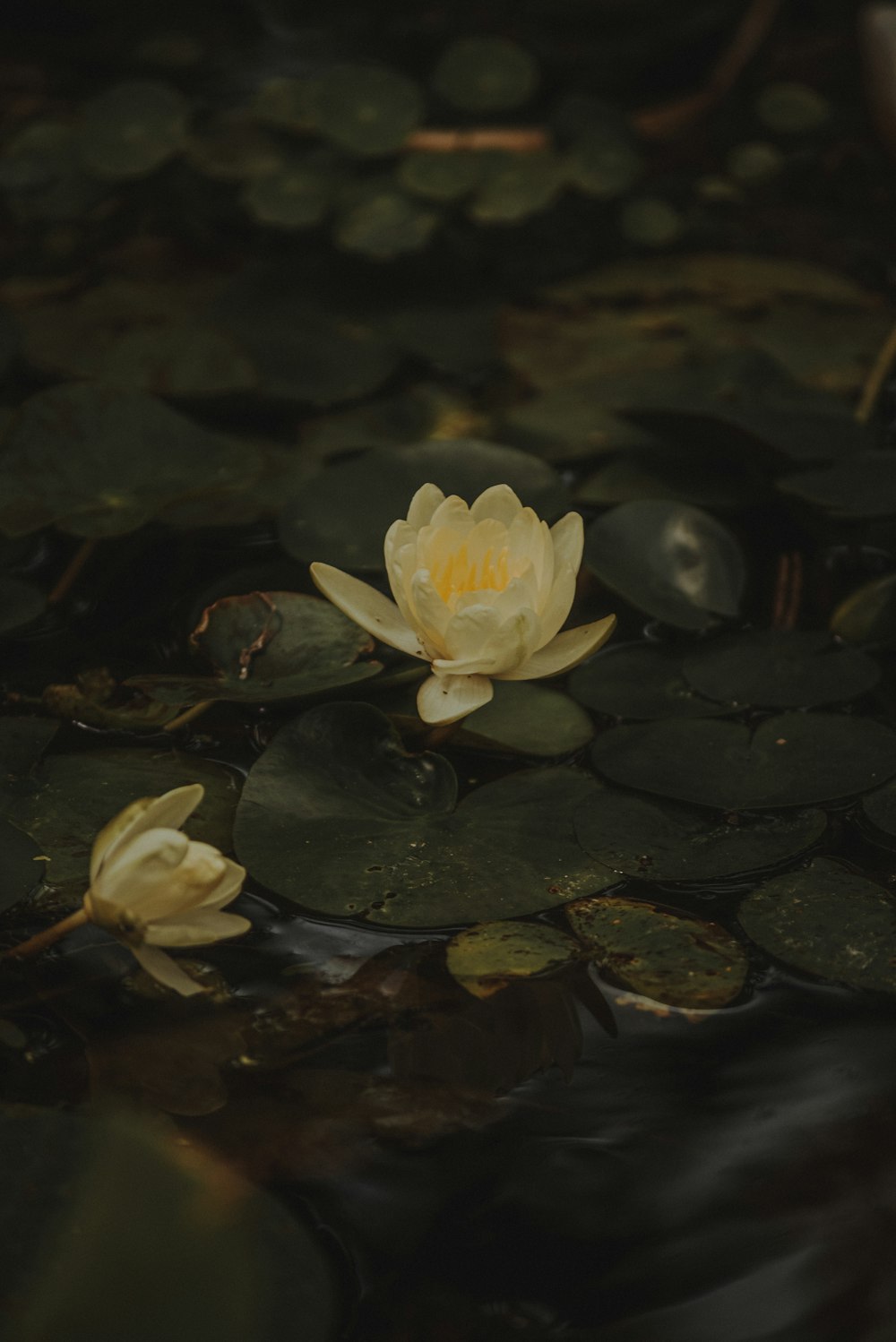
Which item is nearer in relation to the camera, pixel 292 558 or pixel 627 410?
pixel 292 558

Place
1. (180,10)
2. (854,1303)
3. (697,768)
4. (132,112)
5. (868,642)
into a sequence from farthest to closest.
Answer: (180,10), (132,112), (868,642), (697,768), (854,1303)

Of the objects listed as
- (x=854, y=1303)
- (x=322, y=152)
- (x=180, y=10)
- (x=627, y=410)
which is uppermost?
(x=180, y=10)

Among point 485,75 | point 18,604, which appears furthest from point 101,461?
point 485,75

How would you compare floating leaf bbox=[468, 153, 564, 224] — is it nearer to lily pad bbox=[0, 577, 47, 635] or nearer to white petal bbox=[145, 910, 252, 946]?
lily pad bbox=[0, 577, 47, 635]

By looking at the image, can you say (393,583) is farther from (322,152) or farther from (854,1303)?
(322,152)

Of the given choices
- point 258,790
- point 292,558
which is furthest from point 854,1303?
point 292,558

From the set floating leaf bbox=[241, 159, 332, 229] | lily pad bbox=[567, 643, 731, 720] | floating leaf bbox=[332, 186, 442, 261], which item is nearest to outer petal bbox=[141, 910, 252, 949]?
lily pad bbox=[567, 643, 731, 720]

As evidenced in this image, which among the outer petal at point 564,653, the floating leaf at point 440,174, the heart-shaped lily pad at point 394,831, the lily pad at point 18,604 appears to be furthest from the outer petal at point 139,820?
the floating leaf at point 440,174
